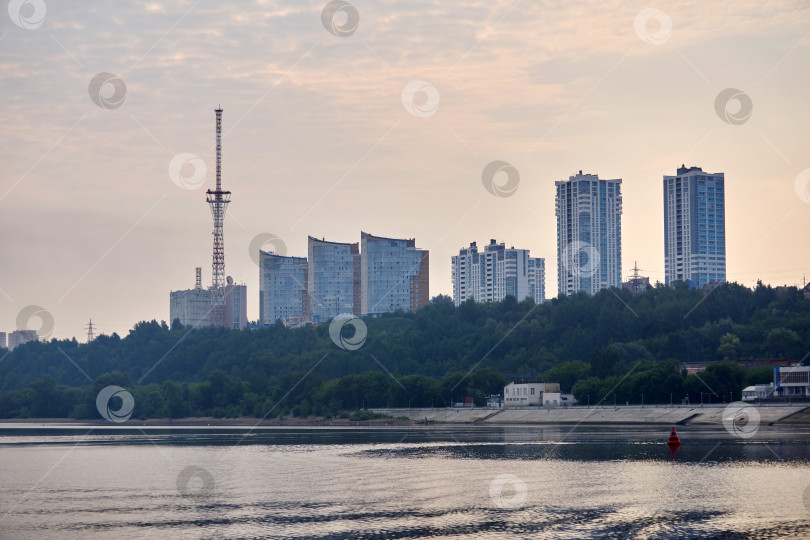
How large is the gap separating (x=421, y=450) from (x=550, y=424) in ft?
198

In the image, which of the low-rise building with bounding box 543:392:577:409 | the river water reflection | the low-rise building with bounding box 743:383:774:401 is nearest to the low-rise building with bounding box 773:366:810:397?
the low-rise building with bounding box 743:383:774:401

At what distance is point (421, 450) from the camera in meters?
94.6

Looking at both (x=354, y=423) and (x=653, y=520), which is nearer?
(x=653, y=520)

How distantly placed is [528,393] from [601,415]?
936 inches

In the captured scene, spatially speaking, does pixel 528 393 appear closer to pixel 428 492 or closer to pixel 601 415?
pixel 601 415

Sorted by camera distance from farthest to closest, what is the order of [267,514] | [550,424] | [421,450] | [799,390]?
[550,424], [799,390], [421,450], [267,514]

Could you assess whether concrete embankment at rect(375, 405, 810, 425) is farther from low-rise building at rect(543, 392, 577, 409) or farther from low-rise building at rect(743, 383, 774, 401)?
low-rise building at rect(743, 383, 774, 401)

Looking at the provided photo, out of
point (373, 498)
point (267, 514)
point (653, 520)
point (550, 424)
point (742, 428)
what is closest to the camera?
point (653, 520)

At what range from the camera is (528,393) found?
550ft

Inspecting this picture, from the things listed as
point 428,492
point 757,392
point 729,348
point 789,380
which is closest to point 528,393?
point 729,348

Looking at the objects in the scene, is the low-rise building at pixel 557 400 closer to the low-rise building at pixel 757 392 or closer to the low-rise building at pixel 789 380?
the low-rise building at pixel 757 392

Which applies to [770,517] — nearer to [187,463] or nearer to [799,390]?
[187,463]

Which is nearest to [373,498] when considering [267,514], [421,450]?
[267,514]

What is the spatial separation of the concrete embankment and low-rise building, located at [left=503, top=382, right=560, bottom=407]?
3660mm
